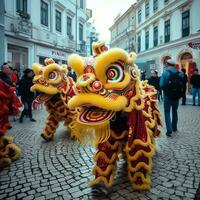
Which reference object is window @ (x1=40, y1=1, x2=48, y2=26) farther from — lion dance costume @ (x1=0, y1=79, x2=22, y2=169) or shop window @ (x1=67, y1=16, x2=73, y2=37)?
lion dance costume @ (x1=0, y1=79, x2=22, y2=169)

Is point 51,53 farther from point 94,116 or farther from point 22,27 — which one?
point 94,116

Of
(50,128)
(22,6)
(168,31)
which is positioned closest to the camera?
(50,128)

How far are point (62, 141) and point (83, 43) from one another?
21722 mm

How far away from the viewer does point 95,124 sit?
291 centimetres

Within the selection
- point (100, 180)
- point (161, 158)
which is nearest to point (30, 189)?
point (100, 180)

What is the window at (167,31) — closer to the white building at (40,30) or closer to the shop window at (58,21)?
the white building at (40,30)

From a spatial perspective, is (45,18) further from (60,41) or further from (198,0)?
(198,0)

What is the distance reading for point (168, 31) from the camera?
24.3 metres

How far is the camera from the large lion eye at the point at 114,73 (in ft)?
9.87

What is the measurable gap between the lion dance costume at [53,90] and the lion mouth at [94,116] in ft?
8.83

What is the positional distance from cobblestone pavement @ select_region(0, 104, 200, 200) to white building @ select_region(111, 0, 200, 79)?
12251mm

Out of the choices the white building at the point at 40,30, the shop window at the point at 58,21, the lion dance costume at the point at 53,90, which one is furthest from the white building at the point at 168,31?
the lion dance costume at the point at 53,90

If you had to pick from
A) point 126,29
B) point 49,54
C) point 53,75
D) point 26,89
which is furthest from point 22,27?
point 126,29

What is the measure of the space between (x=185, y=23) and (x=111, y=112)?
20.5m
